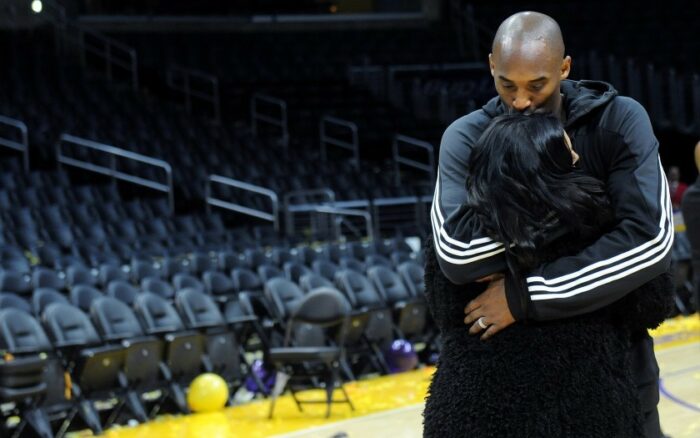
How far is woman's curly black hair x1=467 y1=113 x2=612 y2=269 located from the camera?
1.85m

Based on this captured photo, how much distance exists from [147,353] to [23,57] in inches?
474

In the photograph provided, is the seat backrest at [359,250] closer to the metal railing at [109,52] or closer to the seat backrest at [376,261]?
the seat backrest at [376,261]

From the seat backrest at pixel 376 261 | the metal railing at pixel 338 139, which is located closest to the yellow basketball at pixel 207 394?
the seat backrest at pixel 376 261

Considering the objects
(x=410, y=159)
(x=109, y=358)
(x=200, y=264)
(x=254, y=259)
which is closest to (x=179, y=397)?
(x=109, y=358)

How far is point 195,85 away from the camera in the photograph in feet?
67.6

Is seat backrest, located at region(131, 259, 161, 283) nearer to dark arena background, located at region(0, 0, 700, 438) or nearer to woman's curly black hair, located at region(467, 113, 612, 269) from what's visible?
dark arena background, located at region(0, 0, 700, 438)

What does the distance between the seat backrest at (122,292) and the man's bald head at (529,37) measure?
282 inches

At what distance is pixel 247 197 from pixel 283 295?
630cm

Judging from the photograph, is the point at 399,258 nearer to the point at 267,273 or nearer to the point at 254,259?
the point at 254,259

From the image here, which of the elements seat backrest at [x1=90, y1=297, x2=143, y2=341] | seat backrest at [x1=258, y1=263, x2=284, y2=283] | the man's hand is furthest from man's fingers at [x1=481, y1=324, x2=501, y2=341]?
seat backrest at [x1=258, y1=263, x2=284, y2=283]

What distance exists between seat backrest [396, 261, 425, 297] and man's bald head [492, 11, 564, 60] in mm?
8641

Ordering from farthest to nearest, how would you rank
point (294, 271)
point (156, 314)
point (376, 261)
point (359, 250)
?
point (359, 250), point (376, 261), point (294, 271), point (156, 314)

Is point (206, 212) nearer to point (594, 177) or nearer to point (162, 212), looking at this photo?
point (162, 212)

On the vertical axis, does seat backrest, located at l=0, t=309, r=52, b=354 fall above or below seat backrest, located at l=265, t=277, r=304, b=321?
above
